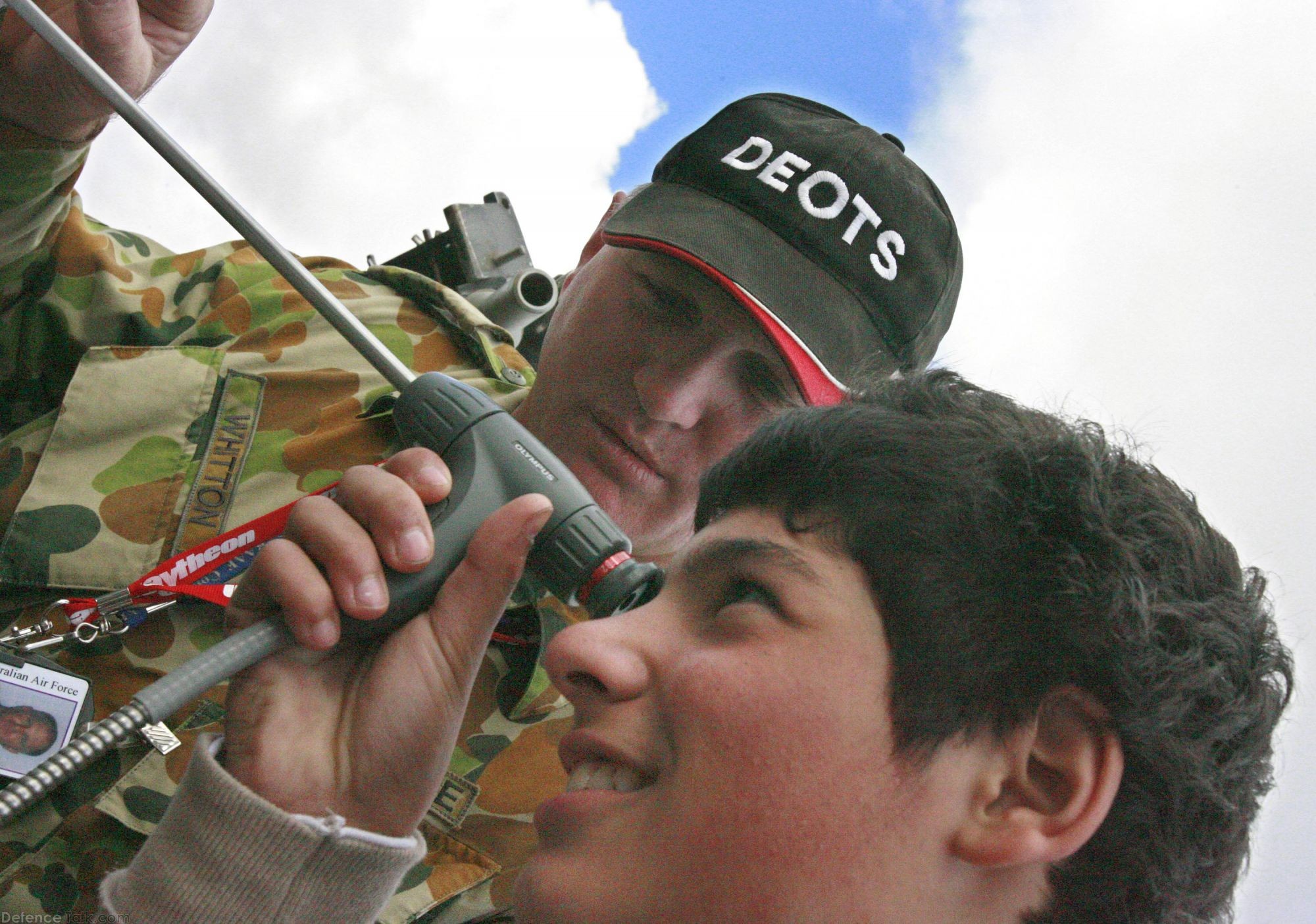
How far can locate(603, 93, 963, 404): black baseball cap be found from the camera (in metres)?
1.48

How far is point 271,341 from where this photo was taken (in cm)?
185

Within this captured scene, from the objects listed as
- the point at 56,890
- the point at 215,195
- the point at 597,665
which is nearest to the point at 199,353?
the point at 215,195

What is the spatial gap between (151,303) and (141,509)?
39cm

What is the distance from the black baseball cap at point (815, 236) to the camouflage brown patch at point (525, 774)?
689 mm

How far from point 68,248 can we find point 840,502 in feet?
4.63

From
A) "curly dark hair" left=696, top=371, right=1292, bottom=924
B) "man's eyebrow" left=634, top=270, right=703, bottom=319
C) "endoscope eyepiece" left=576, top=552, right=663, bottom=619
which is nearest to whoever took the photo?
"curly dark hair" left=696, top=371, right=1292, bottom=924

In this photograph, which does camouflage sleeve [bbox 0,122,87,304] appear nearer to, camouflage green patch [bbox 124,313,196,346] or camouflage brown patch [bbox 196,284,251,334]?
camouflage green patch [bbox 124,313,196,346]

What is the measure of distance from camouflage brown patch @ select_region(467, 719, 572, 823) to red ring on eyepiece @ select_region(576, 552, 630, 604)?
66 cm

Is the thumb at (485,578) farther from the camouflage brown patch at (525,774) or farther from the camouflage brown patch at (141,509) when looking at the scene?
the camouflage brown patch at (141,509)

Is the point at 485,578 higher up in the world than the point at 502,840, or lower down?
higher up

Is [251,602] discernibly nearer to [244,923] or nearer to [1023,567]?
[244,923]

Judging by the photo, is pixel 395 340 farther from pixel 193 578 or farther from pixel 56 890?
pixel 56 890

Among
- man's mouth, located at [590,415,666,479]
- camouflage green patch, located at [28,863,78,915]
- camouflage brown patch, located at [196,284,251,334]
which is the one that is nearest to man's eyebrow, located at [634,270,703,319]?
man's mouth, located at [590,415,666,479]

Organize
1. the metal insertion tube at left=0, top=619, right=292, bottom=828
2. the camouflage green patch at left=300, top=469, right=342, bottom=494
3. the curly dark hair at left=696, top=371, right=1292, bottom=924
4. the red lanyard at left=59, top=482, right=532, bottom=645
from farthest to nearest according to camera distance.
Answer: the camouflage green patch at left=300, top=469, right=342, bottom=494 < the red lanyard at left=59, top=482, right=532, bottom=645 < the curly dark hair at left=696, top=371, right=1292, bottom=924 < the metal insertion tube at left=0, top=619, right=292, bottom=828
